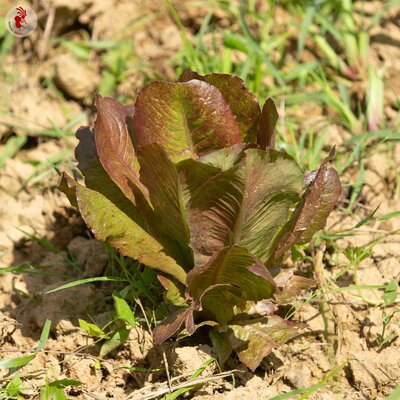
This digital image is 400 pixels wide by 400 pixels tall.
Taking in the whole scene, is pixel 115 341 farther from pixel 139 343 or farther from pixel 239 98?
pixel 239 98

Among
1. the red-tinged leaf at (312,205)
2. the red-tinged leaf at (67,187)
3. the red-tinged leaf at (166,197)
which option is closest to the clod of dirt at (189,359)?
the red-tinged leaf at (166,197)

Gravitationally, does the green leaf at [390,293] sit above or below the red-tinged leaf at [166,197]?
below

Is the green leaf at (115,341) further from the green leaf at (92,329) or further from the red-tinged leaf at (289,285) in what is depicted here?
the red-tinged leaf at (289,285)

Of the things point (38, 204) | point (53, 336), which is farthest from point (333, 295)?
point (38, 204)

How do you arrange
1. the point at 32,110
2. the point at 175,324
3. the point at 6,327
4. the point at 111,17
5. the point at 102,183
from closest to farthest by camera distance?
the point at 175,324 → the point at 102,183 → the point at 6,327 → the point at 32,110 → the point at 111,17

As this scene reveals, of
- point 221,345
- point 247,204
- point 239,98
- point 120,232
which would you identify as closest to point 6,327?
point 120,232

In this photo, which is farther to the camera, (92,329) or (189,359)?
(92,329)
